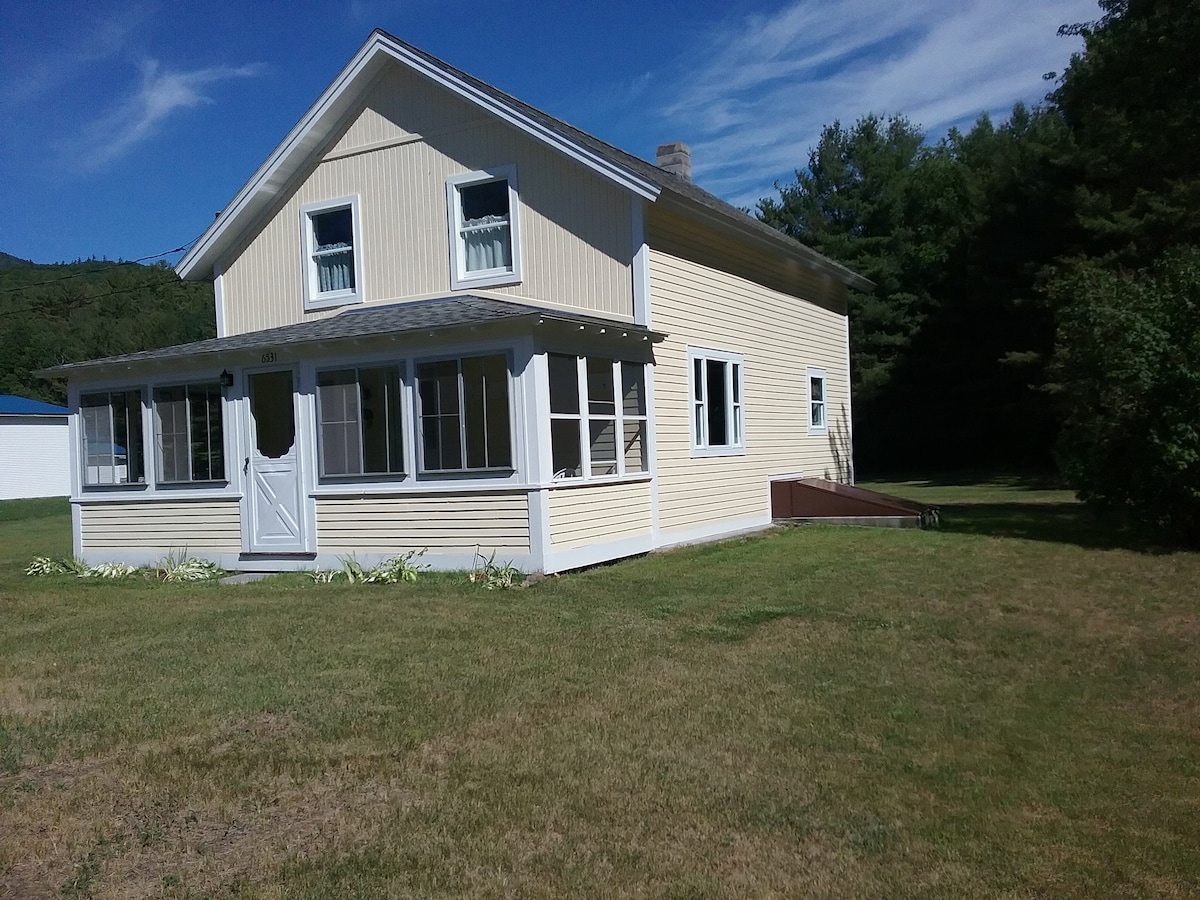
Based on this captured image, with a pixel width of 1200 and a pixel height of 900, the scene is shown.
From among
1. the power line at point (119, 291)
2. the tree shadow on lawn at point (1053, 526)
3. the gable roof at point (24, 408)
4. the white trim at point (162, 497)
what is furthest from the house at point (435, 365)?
the power line at point (119, 291)

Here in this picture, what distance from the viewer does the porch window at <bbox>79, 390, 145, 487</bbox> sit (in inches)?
580

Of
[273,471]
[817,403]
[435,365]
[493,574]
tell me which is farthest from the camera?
[817,403]

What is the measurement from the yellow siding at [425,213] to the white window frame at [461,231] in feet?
0.34

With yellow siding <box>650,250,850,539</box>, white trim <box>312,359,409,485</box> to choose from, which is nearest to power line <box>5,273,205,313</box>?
yellow siding <box>650,250,850,539</box>

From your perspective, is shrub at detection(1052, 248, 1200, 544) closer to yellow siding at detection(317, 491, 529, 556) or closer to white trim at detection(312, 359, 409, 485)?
yellow siding at detection(317, 491, 529, 556)

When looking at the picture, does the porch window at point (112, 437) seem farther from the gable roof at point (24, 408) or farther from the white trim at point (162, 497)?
the gable roof at point (24, 408)

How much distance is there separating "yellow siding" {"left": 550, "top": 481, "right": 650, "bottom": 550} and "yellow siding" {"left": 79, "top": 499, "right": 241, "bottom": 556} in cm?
486

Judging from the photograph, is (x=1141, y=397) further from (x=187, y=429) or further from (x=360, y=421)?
(x=187, y=429)

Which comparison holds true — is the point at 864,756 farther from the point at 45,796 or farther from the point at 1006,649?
A: the point at 45,796

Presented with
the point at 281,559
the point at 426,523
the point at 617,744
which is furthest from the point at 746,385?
the point at 617,744

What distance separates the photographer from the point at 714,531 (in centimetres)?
1555

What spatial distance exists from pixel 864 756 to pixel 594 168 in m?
9.53

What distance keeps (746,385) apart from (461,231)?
→ 5435 millimetres

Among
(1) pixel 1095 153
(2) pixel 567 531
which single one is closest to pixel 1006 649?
(2) pixel 567 531
